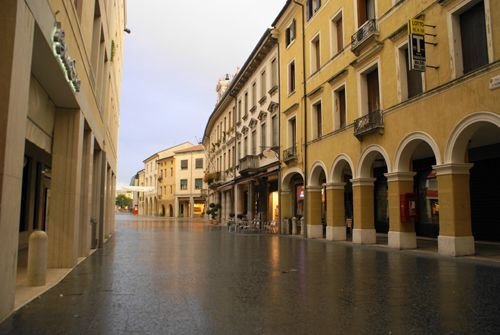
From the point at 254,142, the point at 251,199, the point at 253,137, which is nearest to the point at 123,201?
the point at 251,199

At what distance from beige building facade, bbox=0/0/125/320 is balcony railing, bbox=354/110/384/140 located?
9956 mm

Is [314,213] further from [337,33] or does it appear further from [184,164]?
[184,164]

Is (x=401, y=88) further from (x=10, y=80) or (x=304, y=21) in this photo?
(x=10, y=80)

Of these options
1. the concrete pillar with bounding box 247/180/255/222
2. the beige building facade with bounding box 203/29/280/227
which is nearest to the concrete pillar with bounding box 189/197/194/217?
the beige building facade with bounding box 203/29/280/227

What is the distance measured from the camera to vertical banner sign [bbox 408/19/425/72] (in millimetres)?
13681

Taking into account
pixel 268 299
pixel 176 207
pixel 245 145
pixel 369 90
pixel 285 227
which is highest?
pixel 245 145

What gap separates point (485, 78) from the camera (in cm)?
1188

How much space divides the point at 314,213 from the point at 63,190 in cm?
1436

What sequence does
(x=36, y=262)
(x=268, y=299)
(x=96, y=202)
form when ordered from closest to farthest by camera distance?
(x=268, y=299), (x=36, y=262), (x=96, y=202)

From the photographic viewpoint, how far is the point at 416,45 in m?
13.9

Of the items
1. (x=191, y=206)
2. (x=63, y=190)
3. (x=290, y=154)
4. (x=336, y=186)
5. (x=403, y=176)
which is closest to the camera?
(x=63, y=190)

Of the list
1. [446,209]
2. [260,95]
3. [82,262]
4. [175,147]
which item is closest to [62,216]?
[82,262]

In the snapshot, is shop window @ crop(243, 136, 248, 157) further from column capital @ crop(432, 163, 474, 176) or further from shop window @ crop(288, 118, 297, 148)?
column capital @ crop(432, 163, 474, 176)

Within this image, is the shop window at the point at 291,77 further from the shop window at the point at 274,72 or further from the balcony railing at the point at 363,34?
the balcony railing at the point at 363,34
